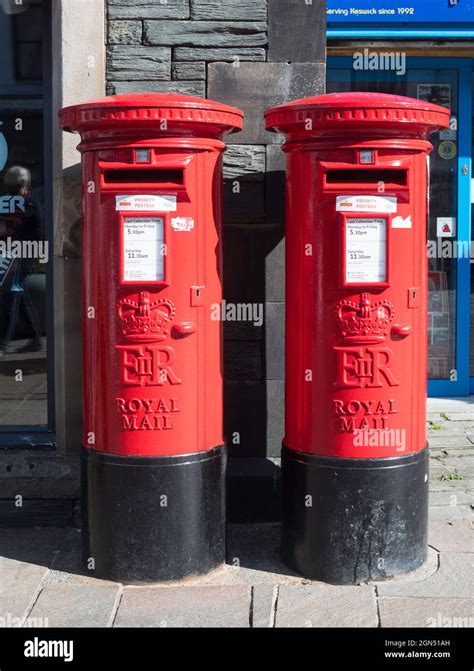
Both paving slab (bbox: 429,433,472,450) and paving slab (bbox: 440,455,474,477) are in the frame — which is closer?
paving slab (bbox: 440,455,474,477)

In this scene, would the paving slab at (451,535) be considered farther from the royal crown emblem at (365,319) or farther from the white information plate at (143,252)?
the white information plate at (143,252)

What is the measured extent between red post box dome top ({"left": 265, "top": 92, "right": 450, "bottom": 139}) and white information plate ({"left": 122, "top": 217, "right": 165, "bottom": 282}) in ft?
2.43

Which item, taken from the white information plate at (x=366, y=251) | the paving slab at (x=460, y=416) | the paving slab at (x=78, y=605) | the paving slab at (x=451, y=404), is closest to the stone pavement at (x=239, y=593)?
the paving slab at (x=78, y=605)

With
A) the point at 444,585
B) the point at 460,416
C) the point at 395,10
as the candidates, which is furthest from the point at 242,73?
the point at 460,416

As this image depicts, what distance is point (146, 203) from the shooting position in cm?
406

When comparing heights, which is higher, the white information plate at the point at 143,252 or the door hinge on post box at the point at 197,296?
the white information plate at the point at 143,252

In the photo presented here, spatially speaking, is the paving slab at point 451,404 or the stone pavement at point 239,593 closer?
the stone pavement at point 239,593

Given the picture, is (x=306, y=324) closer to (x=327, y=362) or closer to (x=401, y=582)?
(x=327, y=362)

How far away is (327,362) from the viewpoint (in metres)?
4.21

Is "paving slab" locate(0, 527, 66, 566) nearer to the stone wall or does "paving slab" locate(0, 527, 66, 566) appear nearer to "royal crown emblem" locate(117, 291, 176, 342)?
the stone wall

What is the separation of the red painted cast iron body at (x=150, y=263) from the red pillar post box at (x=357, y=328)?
0.40m

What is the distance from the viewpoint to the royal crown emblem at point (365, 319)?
4.13 meters

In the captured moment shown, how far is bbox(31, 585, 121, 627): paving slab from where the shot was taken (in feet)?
12.8

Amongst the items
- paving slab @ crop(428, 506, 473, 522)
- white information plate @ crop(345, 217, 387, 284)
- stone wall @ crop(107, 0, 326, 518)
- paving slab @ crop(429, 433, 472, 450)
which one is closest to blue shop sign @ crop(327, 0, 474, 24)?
stone wall @ crop(107, 0, 326, 518)
